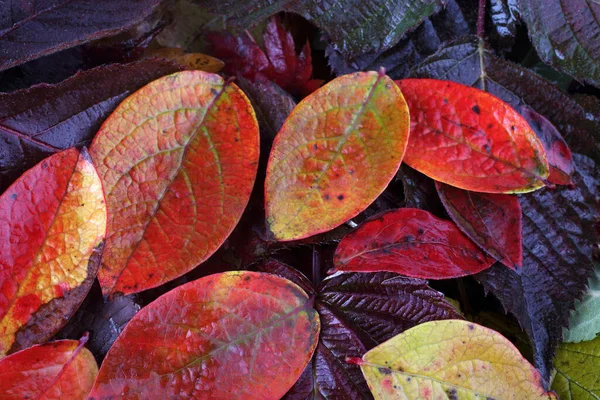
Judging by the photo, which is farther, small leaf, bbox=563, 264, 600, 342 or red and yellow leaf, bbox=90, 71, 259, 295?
small leaf, bbox=563, 264, 600, 342

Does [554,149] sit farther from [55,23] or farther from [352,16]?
[55,23]

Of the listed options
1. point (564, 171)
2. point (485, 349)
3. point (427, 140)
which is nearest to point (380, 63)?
point (427, 140)

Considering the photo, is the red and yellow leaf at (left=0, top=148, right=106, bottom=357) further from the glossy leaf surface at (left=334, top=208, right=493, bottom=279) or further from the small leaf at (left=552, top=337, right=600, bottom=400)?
the small leaf at (left=552, top=337, right=600, bottom=400)

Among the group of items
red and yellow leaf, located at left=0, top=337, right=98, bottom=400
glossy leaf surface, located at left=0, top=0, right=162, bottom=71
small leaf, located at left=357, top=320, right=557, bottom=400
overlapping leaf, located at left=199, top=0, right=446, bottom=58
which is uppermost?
glossy leaf surface, located at left=0, top=0, right=162, bottom=71

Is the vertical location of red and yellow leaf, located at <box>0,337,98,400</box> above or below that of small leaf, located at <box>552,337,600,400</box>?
above

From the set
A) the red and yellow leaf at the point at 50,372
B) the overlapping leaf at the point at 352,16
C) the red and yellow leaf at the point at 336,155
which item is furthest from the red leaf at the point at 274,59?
the red and yellow leaf at the point at 50,372

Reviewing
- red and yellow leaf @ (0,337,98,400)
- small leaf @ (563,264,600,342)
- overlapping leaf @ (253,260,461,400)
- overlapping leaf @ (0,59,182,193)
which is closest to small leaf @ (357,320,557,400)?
overlapping leaf @ (253,260,461,400)

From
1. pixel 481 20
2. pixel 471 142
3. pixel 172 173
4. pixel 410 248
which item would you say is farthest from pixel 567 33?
pixel 172 173
